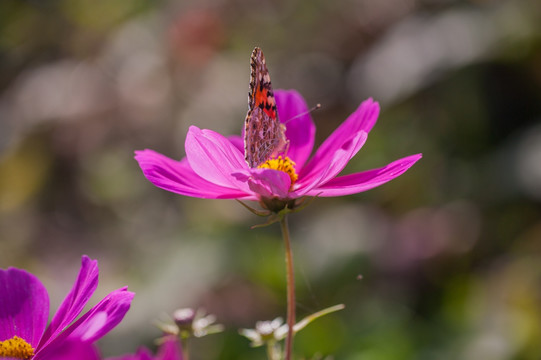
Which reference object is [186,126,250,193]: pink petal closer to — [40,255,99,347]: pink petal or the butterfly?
the butterfly

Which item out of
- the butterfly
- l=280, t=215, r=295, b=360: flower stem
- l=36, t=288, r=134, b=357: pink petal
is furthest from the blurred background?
l=36, t=288, r=134, b=357: pink petal

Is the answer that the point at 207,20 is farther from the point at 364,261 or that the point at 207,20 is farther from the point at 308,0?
the point at 364,261

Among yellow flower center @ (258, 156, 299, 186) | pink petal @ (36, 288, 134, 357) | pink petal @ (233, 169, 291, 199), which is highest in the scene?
yellow flower center @ (258, 156, 299, 186)

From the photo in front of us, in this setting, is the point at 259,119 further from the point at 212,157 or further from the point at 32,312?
the point at 32,312

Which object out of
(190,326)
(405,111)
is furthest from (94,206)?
(190,326)

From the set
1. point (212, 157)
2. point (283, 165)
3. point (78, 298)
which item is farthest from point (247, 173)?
point (78, 298)
